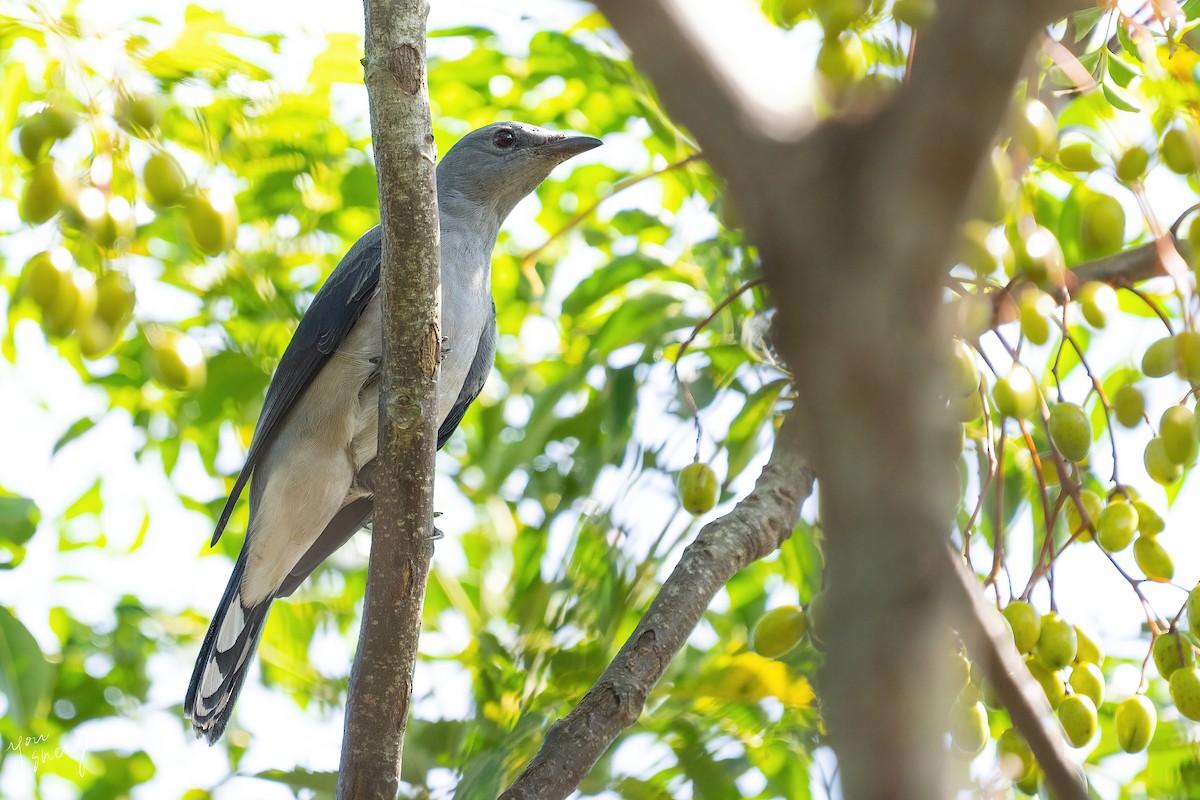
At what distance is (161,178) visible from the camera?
3.27 meters

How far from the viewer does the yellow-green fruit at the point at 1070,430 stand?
278 cm

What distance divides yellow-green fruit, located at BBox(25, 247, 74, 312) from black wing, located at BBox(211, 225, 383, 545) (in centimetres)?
169

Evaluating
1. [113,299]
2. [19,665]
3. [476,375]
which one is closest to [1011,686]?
[113,299]

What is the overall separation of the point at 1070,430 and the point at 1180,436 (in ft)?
0.85

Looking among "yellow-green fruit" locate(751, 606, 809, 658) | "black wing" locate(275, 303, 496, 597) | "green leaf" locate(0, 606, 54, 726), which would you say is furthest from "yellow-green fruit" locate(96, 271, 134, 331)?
"black wing" locate(275, 303, 496, 597)

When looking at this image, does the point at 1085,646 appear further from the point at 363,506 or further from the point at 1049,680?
the point at 363,506

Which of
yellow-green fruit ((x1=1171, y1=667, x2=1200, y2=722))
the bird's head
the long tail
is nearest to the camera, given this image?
yellow-green fruit ((x1=1171, y1=667, x2=1200, y2=722))

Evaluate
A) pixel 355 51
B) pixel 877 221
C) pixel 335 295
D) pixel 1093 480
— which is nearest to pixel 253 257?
pixel 335 295

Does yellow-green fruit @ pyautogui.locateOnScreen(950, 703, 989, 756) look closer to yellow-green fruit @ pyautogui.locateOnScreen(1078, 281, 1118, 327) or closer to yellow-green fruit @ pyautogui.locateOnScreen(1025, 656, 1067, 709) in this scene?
yellow-green fruit @ pyautogui.locateOnScreen(1025, 656, 1067, 709)

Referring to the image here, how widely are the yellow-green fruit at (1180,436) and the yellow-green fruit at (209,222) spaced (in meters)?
2.52

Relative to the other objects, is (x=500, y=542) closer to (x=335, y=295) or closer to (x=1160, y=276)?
(x=335, y=295)

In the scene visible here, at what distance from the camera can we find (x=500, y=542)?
527cm

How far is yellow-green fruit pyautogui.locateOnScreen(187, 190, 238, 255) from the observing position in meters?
3.29

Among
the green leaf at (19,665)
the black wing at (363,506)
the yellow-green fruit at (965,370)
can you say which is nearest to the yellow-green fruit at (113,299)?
the green leaf at (19,665)
